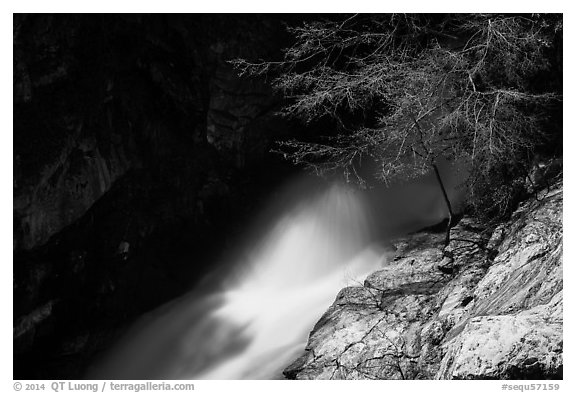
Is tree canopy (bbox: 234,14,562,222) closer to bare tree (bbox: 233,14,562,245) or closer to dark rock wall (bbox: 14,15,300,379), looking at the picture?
bare tree (bbox: 233,14,562,245)

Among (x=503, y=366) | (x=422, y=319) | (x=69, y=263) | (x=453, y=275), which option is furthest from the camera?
(x=69, y=263)

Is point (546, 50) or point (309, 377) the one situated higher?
point (546, 50)

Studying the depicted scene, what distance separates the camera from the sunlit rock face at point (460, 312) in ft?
12.8

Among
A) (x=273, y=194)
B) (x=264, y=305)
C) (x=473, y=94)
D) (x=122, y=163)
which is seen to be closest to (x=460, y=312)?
(x=473, y=94)

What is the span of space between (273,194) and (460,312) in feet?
15.9

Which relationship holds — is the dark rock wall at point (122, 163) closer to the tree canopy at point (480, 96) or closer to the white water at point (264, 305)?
the white water at point (264, 305)

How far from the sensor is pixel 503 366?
3.86m

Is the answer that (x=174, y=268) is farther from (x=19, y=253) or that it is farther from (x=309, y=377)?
(x=309, y=377)

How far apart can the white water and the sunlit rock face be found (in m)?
0.83

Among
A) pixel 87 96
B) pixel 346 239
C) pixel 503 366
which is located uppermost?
pixel 87 96

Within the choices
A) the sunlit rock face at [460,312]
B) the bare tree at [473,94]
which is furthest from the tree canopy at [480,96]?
the sunlit rock face at [460,312]

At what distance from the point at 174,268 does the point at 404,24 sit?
5086 millimetres

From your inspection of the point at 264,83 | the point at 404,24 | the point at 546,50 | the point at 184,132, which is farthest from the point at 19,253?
the point at 546,50

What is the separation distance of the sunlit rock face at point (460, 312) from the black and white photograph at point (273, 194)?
3cm
